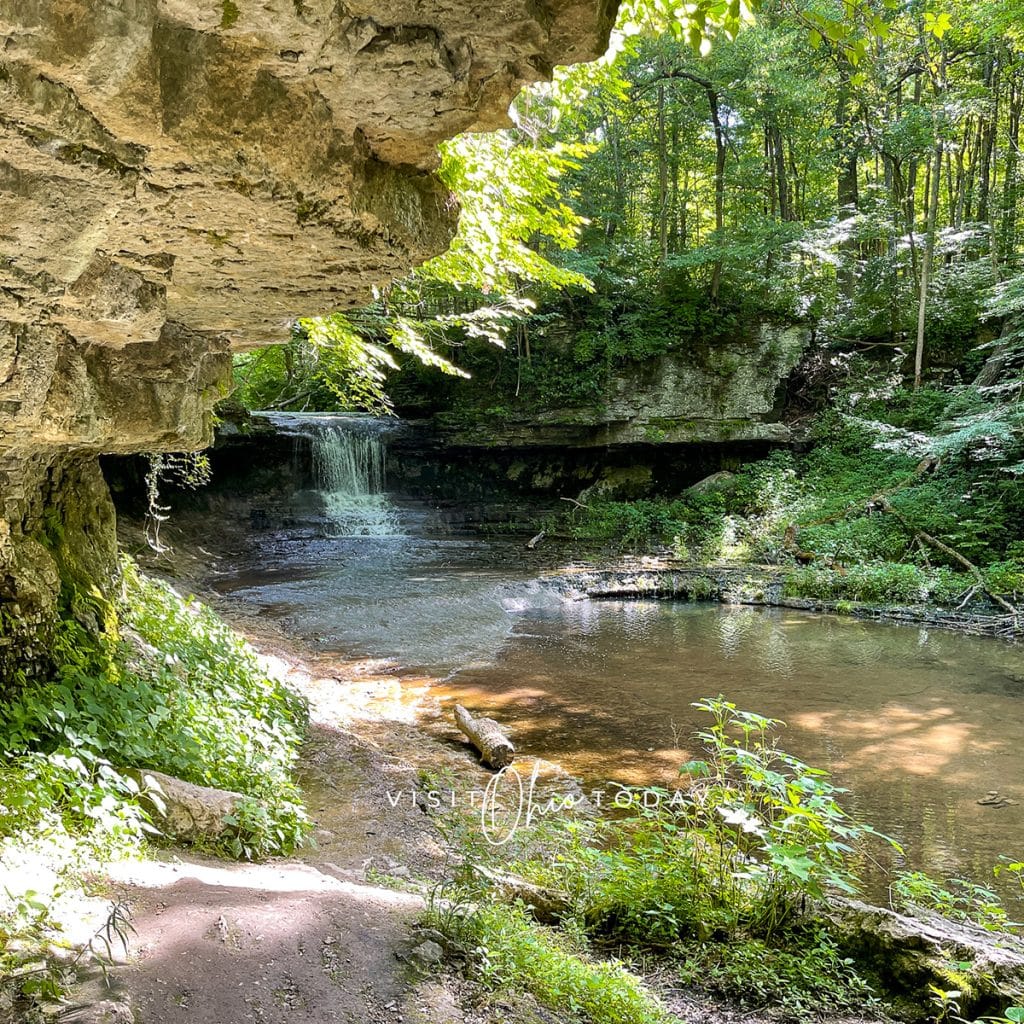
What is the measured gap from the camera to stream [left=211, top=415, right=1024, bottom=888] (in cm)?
588

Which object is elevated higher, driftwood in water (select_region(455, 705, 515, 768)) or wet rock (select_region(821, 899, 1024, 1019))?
wet rock (select_region(821, 899, 1024, 1019))

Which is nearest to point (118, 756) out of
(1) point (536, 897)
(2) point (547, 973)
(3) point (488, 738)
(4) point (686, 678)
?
(1) point (536, 897)

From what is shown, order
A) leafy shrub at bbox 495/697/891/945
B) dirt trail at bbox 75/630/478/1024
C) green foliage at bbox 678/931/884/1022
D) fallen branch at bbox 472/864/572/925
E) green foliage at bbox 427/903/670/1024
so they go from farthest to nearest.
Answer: fallen branch at bbox 472/864/572/925, leafy shrub at bbox 495/697/891/945, green foliage at bbox 678/931/884/1022, green foliage at bbox 427/903/670/1024, dirt trail at bbox 75/630/478/1024

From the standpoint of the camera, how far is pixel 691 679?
8.60m

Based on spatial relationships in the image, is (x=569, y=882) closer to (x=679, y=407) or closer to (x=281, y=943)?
(x=281, y=943)

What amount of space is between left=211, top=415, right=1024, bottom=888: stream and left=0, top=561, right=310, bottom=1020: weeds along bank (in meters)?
2.58

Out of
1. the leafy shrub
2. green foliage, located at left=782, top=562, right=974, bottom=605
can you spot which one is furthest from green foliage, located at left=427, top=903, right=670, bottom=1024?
green foliage, located at left=782, top=562, right=974, bottom=605

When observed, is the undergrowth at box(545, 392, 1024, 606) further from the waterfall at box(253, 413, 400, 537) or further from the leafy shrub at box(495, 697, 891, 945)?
the leafy shrub at box(495, 697, 891, 945)

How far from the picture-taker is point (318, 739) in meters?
6.01

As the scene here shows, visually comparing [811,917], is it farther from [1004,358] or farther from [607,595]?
[1004,358]

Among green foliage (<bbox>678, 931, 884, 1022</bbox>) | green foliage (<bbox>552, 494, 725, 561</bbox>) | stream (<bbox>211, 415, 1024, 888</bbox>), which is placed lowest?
stream (<bbox>211, 415, 1024, 888</bbox>)

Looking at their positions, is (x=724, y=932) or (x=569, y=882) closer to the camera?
(x=724, y=932)

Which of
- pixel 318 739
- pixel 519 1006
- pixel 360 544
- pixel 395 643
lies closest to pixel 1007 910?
pixel 519 1006

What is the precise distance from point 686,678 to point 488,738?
130 inches
